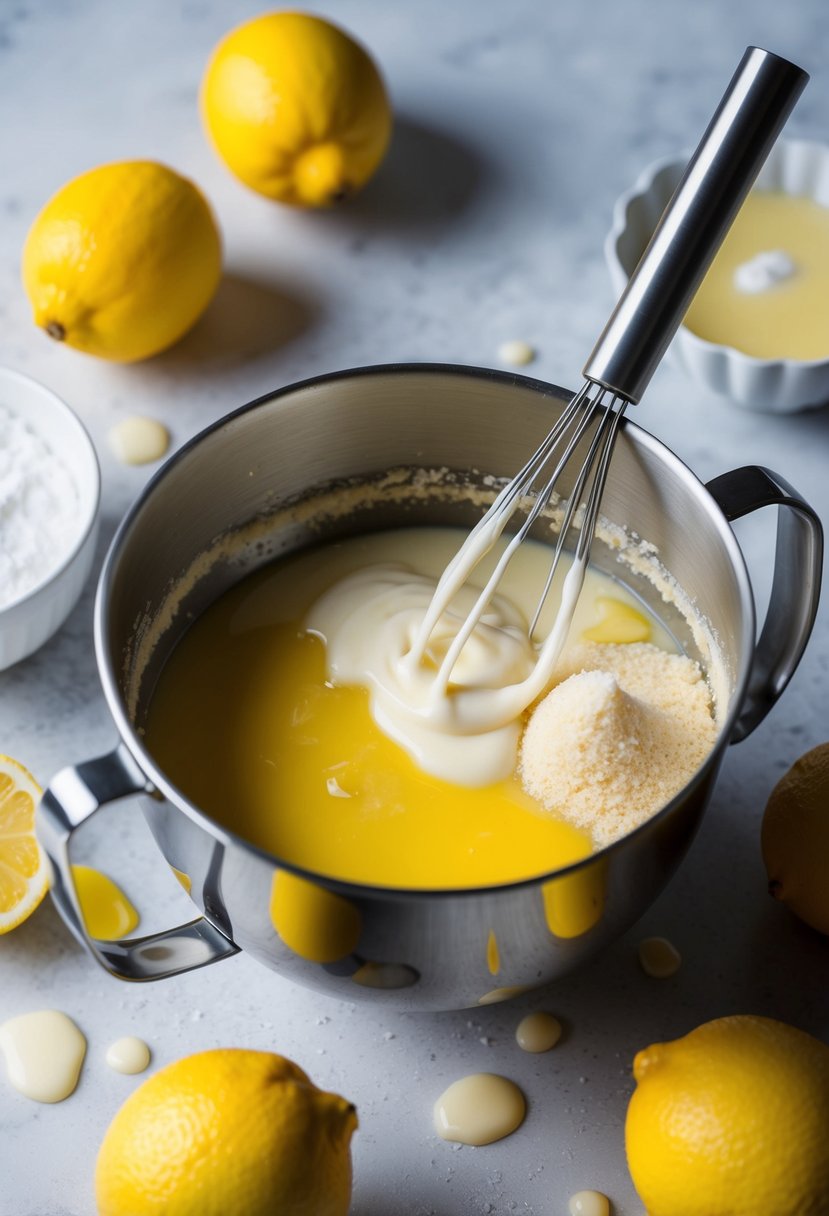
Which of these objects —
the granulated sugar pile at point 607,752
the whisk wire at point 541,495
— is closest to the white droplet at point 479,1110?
the granulated sugar pile at point 607,752

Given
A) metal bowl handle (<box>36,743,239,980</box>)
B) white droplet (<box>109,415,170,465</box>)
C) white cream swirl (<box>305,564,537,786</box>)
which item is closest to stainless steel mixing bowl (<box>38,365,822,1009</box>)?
metal bowl handle (<box>36,743,239,980</box>)

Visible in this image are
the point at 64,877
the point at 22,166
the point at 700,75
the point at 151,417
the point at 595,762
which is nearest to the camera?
the point at 64,877

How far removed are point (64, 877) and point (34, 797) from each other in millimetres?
310

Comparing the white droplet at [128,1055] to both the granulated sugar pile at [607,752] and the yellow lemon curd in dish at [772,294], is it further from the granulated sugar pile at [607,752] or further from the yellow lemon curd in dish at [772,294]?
the yellow lemon curd in dish at [772,294]

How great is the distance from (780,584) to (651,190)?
25.8 inches

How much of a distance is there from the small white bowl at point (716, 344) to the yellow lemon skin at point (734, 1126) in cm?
72

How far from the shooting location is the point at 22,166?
1.77 meters

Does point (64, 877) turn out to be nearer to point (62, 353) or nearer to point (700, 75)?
point (62, 353)

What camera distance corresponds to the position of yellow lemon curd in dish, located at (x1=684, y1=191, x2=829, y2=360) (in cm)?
158

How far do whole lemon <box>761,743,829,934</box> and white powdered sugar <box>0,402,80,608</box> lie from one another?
2.31 feet

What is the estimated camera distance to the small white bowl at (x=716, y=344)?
4.93 ft

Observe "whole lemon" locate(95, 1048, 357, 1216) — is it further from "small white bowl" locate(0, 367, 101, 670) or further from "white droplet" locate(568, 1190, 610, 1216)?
"small white bowl" locate(0, 367, 101, 670)

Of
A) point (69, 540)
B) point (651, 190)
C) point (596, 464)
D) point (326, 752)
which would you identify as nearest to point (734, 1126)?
point (326, 752)

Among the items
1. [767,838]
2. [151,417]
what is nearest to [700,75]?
[151,417]
